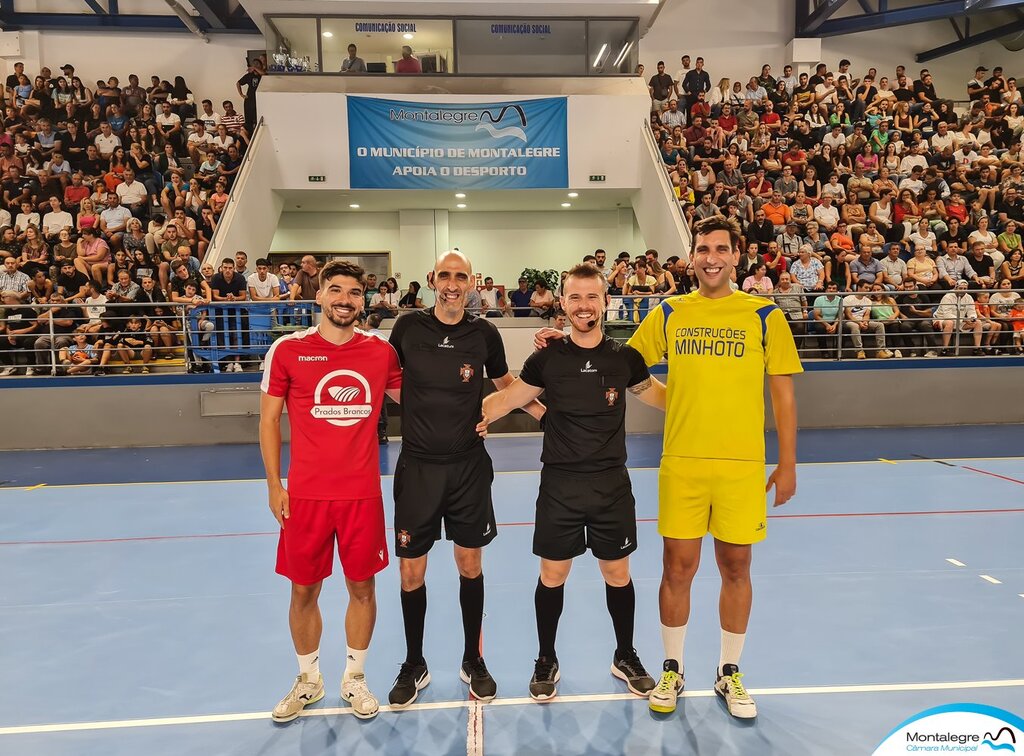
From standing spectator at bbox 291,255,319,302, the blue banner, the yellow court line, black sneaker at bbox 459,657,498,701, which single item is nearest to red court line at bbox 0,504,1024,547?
the yellow court line

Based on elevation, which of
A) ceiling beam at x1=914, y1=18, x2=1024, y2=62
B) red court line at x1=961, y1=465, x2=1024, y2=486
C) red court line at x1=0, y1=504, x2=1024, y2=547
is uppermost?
ceiling beam at x1=914, y1=18, x2=1024, y2=62

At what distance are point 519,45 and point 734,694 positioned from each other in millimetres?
14420

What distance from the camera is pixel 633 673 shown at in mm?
3281

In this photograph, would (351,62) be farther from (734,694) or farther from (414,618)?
(734,694)

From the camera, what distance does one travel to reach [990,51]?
19125 millimetres

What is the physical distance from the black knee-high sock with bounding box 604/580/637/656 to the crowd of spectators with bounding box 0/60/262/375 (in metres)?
8.42

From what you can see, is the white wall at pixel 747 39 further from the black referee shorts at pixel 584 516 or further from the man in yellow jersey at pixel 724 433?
the black referee shorts at pixel 584 516

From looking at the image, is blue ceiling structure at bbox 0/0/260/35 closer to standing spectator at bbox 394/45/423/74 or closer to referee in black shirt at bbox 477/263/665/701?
standing spectator at bbox 394/45/423/74

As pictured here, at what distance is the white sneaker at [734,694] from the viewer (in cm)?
299

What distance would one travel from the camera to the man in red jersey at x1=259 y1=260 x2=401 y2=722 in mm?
3029

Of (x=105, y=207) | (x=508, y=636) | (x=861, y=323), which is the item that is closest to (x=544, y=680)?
(x=508, y=636)

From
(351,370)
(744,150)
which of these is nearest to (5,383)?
(351,370)

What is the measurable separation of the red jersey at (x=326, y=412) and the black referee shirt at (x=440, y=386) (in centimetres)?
19

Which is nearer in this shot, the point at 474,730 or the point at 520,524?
the point at 474,730
